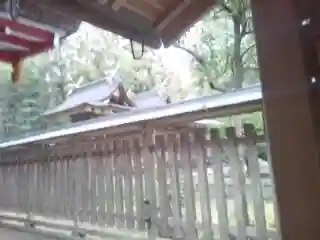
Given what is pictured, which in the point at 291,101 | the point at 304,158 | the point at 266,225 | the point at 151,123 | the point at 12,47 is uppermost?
the point at 12,47

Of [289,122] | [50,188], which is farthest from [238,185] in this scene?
[50,188]

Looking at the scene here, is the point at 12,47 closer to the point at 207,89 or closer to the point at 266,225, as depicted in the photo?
the point at 266,225

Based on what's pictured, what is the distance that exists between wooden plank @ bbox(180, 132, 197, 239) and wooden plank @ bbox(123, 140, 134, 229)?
91 cm

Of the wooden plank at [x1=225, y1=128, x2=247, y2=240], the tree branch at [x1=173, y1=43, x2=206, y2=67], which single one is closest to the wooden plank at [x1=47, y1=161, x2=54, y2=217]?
the wooden plank at [x1=225, y1=128, x2=247, y2=240]

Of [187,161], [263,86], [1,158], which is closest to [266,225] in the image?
[187,161]

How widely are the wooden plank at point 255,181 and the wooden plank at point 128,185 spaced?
1690 millimetres

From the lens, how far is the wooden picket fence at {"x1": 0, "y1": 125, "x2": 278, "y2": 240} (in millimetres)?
3213

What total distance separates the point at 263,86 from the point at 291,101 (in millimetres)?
117

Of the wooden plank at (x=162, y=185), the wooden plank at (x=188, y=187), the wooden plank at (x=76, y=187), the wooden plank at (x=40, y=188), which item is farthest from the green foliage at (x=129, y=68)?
the wooden plank at (x=188, y=187)

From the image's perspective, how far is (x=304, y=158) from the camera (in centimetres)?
104

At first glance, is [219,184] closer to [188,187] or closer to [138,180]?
[188,187]

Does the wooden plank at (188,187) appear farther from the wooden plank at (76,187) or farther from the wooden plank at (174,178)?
the wooden plank at (76,187)

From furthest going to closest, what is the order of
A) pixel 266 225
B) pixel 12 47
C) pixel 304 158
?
A: pixel 266 225
pixel 12 47
pixel 304 158

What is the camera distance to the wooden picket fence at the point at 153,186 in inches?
126
